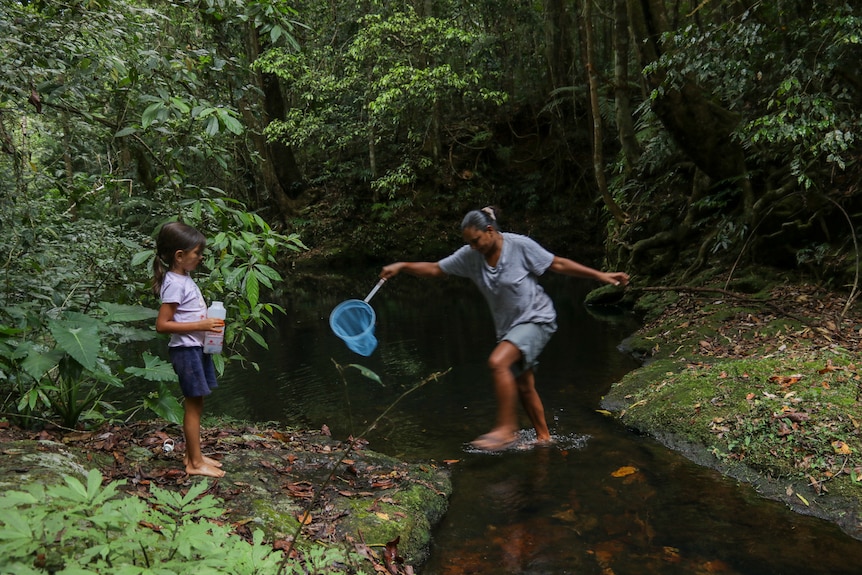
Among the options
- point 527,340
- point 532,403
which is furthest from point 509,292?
point 532,403

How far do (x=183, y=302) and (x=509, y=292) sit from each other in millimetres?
2371

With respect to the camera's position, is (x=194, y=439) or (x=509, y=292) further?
(x=509, y=292)

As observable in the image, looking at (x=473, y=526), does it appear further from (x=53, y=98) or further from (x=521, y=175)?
(x=521, y=175)

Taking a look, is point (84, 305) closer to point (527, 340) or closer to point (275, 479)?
point (275, 479)

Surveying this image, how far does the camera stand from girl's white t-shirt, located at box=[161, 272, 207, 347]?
375cm

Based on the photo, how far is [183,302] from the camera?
3.81 m

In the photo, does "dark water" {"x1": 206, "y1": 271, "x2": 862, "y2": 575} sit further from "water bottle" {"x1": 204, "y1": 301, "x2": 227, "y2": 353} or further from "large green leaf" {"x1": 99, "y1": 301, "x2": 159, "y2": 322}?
"large green leaf" {"x1": 99, "y1": 301, "x2": 159, "y2": 322}

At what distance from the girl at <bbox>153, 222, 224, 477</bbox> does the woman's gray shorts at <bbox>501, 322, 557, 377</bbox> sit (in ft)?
7.06

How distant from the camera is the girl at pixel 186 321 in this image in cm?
374

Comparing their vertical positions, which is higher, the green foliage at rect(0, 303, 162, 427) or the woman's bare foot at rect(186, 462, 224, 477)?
the green foliage at rect(0, 303, 162, 427)

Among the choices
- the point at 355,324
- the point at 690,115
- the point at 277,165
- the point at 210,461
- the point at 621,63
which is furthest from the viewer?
the point at 277,165

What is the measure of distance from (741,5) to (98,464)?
11.1m

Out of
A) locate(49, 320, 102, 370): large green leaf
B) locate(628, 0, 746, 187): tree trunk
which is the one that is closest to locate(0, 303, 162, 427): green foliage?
locate(49, 320, 102, 370): large green leaf

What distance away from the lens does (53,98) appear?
14.8 feet
